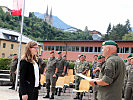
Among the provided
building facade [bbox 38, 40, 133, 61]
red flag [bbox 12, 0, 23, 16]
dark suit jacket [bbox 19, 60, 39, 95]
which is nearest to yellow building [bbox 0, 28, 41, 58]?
building facade [bbox 38, 40, 133, 61]

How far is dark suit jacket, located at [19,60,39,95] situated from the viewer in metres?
3.68

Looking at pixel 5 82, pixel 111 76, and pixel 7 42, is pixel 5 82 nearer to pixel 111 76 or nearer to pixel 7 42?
pixel 111 76

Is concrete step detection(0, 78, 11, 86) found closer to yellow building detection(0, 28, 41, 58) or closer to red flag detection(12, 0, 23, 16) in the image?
red flag detection(12, 0, 23, 16)

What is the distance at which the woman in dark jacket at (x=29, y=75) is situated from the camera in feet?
12.1

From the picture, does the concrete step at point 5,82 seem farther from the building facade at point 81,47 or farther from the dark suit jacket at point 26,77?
the building facade at point 81,47

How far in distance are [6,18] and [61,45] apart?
51.3 meters

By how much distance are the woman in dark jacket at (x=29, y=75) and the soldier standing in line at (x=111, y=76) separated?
3.44 feet

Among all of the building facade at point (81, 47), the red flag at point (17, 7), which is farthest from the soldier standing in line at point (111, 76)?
the building facade at point (81, 47)

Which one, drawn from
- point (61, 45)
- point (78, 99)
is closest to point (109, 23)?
point (61, 45)

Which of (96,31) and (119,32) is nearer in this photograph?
(119,32)

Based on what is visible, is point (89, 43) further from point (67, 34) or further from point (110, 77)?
point (67, 34)

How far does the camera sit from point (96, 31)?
188000 mm

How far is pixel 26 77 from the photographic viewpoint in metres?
3.74

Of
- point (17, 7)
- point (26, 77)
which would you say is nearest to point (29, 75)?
point (26, 77)
